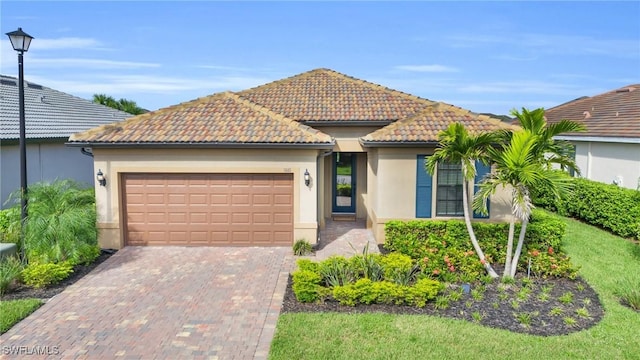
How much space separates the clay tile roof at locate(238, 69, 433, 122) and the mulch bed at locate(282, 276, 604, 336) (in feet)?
25.0

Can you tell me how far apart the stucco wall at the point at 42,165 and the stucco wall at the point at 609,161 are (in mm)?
19817

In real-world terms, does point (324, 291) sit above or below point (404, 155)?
below

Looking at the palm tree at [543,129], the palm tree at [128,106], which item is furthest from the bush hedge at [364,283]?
the palm tree at [128,106]

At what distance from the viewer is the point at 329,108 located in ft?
50.4

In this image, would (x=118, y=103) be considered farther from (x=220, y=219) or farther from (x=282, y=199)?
(x=282, y=199)

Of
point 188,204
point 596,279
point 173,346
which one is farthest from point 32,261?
point 596,279

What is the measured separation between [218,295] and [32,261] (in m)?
4.74

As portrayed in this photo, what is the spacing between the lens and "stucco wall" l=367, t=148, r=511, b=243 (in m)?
12.4

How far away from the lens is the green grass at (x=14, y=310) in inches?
282

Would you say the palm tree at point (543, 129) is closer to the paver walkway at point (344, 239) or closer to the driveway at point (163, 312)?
the paver walkway at point (344, 239)

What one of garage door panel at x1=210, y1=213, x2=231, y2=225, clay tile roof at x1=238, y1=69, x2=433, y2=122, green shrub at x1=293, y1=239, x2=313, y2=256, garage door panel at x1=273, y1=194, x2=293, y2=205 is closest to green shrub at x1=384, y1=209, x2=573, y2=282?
green shrub at x1=293, y1=239, x2=313, y2=256

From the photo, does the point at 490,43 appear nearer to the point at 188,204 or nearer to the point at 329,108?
the point at 329,108

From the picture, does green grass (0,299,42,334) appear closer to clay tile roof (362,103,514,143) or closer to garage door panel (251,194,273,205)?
garage door panel (251,194,273,205)

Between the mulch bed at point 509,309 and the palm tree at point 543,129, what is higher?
the palm tree at point 543,129
